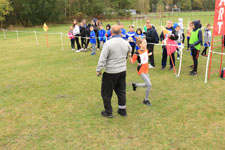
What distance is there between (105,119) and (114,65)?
49.7 inches

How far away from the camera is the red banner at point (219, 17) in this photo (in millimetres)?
6020

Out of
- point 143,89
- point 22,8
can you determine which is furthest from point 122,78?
point 22,8

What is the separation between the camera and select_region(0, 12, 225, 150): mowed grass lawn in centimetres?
372

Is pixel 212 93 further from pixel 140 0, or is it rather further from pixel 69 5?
pixel 140 0

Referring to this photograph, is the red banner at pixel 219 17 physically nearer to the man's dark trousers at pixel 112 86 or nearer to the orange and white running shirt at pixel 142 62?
the orange and white running shirt at pixel 142 62

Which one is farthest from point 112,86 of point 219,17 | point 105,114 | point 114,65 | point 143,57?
point 219,17

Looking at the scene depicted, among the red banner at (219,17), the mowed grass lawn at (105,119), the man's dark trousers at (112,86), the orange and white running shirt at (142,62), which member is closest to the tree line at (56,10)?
the mowed grass lawn at (105,119)

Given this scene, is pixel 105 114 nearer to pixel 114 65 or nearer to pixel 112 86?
pixel 112 86

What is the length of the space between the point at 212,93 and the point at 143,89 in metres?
1.96

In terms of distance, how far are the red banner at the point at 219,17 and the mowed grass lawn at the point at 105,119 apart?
165cm

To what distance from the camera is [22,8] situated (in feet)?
124

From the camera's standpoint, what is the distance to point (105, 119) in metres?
4.52

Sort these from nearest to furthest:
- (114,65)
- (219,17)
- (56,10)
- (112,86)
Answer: (114,65) → (112,86) → (219,17) → (56,10)

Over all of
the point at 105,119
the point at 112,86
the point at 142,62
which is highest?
the point at 142,62
